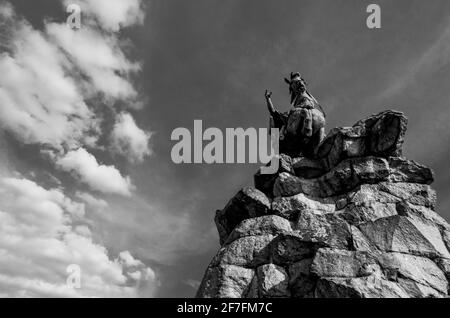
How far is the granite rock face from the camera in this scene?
9.80 m

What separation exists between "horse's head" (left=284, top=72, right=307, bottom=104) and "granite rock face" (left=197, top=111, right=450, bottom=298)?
4540mm

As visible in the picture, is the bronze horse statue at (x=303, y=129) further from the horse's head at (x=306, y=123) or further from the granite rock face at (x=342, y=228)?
the granite rock face at (x=342, y=228)

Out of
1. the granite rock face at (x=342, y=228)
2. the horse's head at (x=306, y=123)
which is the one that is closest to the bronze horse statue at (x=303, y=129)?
the horse's head at (x=306, y=123)

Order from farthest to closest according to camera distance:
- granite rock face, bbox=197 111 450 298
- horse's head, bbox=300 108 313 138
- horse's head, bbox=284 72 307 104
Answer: horse's head, bbox=284 72 307 104
horse's head, bbox=300 108 313 138
granite rock face, bbox=197 111 450 298

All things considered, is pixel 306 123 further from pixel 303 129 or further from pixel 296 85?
pixel 296 85

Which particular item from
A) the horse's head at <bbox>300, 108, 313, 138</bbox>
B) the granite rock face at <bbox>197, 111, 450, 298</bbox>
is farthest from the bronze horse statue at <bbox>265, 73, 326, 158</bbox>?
the granite rock face at <bbox>197, 111, 450, 298</bbox>

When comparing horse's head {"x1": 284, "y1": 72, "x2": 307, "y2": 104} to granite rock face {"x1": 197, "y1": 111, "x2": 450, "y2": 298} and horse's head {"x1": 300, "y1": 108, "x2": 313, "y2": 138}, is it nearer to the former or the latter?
horse's head {"x1": 300, "y1": 108, "x2": 313, "y2": 138}

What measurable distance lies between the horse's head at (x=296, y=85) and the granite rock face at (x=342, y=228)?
4540 millimetres

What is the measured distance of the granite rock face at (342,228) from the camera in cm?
980

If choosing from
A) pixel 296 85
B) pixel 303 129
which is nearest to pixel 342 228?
pixel 303 129

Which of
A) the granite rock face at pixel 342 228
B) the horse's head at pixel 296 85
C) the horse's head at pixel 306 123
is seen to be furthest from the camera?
the horse's head at pixel 296 85
